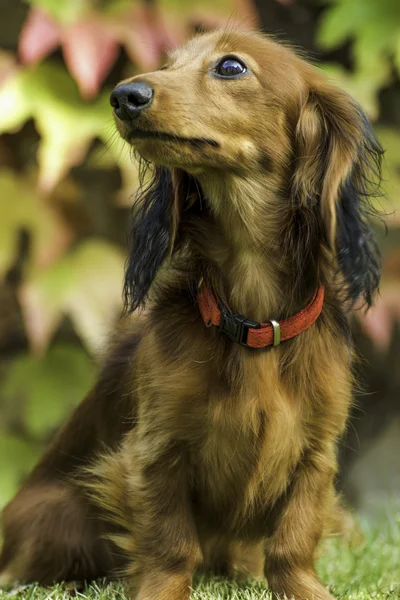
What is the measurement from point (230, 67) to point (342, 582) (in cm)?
148

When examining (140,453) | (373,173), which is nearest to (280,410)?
(140,453)

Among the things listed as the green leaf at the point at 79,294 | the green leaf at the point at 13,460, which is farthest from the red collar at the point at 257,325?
the green leaf at the point at 13,460

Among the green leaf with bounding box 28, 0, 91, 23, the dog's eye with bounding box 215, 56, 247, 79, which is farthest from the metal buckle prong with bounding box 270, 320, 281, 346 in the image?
the green leaf with bounding box 28, 0, 91, 23

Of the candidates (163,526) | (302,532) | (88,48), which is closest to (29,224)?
(88,48)

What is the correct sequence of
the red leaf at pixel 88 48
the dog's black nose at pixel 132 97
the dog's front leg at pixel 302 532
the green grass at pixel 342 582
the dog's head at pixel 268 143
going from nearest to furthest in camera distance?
the dog's black nose at pixel 132 97, the dog's head at pixel 268 143, the dog's front leg at pixel 302 532, the green grass at pixel 342 582, the red leaf at pixel 88 48

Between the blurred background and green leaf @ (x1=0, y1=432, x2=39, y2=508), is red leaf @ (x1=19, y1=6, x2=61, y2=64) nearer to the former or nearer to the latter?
the blurred background

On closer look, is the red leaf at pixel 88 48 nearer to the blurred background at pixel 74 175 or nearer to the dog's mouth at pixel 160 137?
the blurred background at pixel 74 175

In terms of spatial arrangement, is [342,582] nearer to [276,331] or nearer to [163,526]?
[163,526]

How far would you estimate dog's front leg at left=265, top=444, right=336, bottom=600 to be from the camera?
253 centimetres

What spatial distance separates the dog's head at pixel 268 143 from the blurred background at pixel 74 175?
1.23 metres

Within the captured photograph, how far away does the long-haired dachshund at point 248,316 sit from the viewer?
246cm

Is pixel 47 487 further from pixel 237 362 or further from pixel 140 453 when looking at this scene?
pixel 237 362

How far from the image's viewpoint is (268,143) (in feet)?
8.07

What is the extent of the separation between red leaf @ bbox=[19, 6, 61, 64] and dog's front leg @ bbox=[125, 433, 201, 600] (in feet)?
6.52
